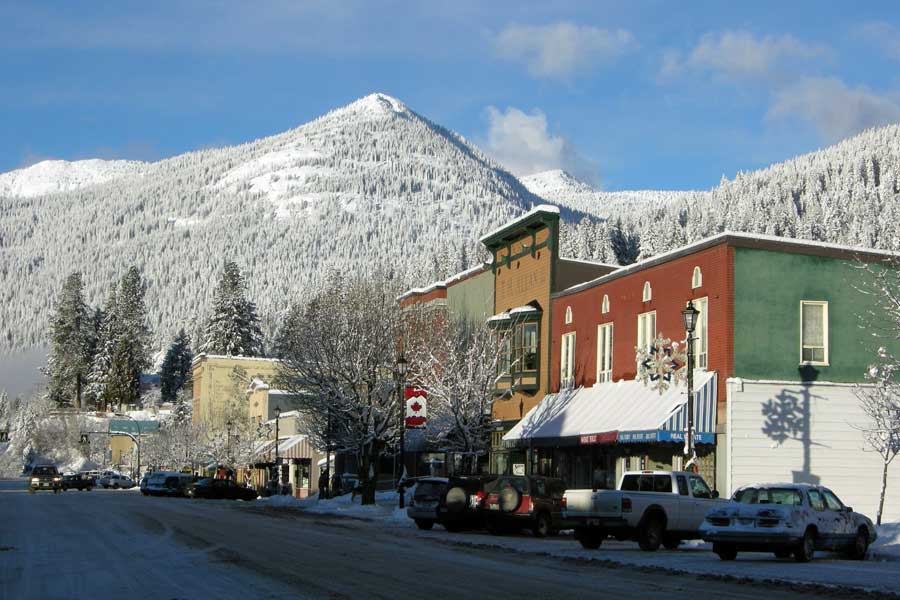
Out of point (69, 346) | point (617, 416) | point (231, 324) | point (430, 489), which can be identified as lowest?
point (430, 489)

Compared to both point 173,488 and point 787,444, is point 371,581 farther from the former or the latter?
point 173,488

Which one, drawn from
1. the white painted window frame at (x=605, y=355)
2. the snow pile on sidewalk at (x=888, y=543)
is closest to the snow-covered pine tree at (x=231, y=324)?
the white painted window frame at (x=605, y=355)

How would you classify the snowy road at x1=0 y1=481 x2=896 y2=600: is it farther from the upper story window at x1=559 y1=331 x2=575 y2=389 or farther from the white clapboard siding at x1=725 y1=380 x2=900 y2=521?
the upper story window at x1=559 y1=331 x2=575 y2=389

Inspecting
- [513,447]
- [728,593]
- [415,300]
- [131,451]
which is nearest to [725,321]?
[513,447]

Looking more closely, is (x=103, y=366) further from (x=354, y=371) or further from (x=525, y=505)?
(x=525, y=505)

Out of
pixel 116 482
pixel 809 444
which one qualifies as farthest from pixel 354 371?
pixel 116 482

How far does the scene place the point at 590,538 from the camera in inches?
984

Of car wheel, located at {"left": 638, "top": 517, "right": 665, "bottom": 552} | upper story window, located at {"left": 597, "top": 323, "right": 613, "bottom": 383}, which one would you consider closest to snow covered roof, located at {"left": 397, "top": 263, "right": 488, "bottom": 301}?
upper story window, located at {"left": 597, "top": 323, "right": 613, "bottom": 383}

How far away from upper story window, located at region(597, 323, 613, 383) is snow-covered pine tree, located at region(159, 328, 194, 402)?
134 m

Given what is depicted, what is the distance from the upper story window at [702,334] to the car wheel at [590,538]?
10.00 meters

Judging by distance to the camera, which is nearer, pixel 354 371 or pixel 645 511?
pixel 645 511

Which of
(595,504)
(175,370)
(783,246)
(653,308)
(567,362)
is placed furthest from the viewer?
(175,370)

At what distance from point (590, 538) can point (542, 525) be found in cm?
435

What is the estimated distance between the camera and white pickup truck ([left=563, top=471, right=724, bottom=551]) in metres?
24.5
